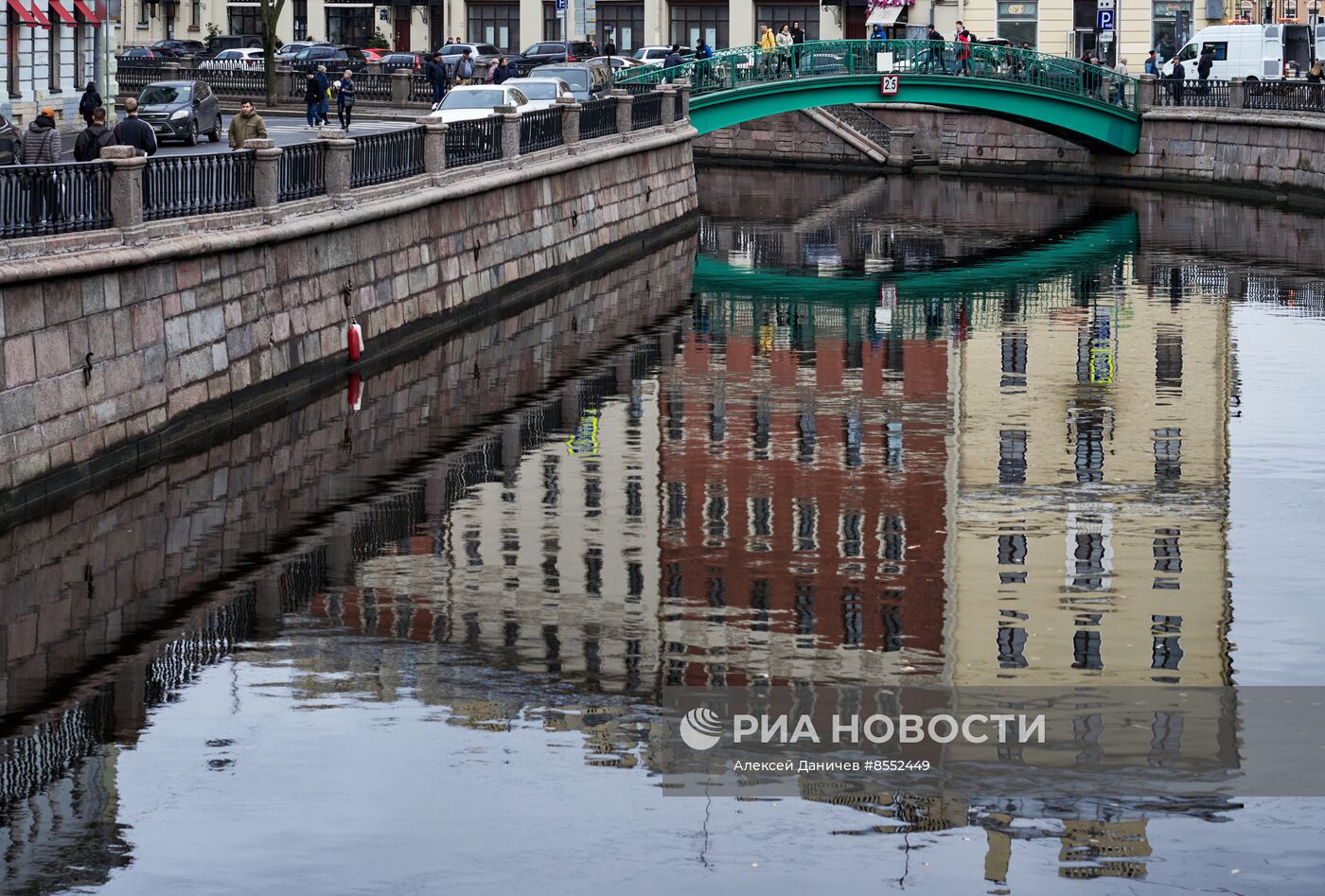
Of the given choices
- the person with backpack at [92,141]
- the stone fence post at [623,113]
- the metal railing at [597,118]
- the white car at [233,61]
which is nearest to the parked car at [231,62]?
the white car at [233,61]

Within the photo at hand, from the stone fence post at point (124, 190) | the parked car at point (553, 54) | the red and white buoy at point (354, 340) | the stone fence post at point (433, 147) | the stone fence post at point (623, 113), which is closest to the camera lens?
the stone fence post at point (124, 190)

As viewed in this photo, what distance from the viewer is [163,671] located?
1939 cm

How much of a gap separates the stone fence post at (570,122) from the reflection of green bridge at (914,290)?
137 inches

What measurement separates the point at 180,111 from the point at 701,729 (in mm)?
39285

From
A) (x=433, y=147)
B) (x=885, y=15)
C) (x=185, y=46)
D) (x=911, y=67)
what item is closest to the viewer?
(x=433, y=147)

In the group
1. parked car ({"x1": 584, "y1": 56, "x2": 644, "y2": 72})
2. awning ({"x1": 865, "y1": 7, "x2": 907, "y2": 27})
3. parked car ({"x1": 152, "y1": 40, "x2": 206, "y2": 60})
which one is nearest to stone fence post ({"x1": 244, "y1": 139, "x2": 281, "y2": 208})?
parked car ({"x1": 584, "y1": 56, "x2": 644, "y2": 72})

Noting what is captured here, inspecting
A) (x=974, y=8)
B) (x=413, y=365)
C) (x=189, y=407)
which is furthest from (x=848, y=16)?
(x=189, y=407)

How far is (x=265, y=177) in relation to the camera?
31.2 m

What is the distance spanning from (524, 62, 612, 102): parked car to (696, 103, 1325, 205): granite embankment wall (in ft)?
55.1

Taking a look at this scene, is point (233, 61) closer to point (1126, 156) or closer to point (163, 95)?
point (163, 95)

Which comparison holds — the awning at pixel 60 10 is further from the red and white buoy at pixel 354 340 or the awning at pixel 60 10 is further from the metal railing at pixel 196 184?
the metal railing at pixel 196 184

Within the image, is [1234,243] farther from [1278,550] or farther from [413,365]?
[1278,550]

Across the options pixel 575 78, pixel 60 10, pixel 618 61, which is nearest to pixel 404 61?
pixel 618 61

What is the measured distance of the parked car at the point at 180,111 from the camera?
2131 inches
